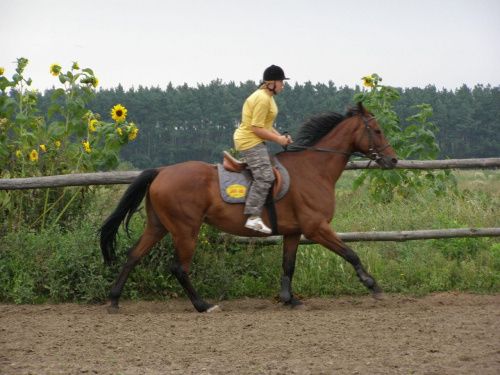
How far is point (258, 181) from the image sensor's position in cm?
675

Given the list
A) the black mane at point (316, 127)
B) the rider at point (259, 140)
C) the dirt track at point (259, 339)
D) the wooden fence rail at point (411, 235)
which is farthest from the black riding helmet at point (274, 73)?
the dirt track at point (259, 339)

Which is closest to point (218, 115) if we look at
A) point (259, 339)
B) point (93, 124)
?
point (93, 124)

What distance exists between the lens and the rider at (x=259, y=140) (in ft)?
22.1

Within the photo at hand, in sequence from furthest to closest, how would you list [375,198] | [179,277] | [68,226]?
[375,198] → [68,226] → [179,277]

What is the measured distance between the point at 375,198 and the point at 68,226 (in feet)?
18.1

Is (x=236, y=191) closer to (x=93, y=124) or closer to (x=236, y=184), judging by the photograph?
(x=236, y=184)

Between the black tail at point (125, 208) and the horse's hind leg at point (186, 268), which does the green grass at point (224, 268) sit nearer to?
the black tail at point (125, 208)

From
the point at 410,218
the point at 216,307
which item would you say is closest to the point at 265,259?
the point at 216,307

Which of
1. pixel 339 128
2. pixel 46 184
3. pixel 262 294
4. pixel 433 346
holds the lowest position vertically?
pixel 262 294

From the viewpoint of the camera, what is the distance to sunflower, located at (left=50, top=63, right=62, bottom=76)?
876 cm

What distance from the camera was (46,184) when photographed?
25.6ft

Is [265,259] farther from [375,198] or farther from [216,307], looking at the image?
[375,198]

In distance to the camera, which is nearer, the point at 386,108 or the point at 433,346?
the point at 433,346

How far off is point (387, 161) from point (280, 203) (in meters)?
1.37
